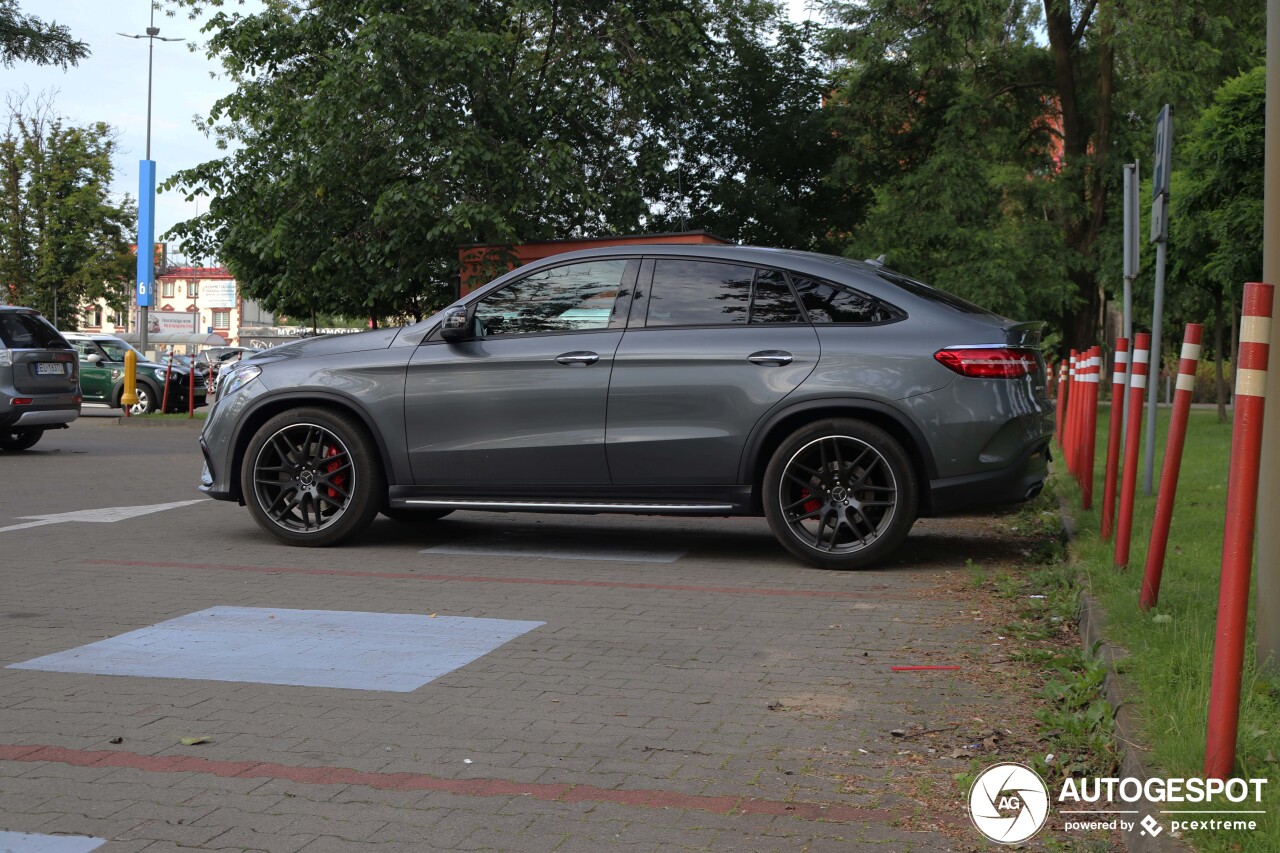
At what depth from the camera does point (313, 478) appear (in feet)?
28.7

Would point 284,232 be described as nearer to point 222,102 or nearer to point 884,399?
point 222,102

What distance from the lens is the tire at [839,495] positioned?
306 inches

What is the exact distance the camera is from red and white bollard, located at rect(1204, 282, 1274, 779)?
347 cm

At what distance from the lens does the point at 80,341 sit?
32656mm

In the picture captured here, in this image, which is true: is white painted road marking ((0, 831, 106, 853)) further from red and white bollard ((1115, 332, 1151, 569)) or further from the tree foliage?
the tree foliage

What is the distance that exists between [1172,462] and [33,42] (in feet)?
93.9

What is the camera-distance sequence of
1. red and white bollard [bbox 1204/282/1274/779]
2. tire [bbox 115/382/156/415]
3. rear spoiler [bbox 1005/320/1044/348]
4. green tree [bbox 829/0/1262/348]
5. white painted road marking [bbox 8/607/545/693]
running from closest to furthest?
red and white bollard [bbox 1204/282/1274/779] < white painted road marking [bbox 8/607/545/693] < rear spoiler [bbox 1005/320/1044/348] < green tree [bbox 829/0/1262/348] < tire [bbox 115/382/156/415]

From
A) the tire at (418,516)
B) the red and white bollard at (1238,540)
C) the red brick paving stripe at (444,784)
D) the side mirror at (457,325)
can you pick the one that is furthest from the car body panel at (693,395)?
the red and white bollard at (1238,540)

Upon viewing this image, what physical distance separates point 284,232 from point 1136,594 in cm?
2214

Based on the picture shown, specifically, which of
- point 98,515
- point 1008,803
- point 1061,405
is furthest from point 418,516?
point 1061,405

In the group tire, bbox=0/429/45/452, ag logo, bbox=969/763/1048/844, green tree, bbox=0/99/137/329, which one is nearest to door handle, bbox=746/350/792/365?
ag logo, bbox=969/763/1048/844

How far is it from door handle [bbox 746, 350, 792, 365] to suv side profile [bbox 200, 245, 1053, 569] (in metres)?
0.02

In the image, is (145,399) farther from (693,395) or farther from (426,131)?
(693,395)

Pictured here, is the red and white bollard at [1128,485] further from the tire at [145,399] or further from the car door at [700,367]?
the tire at [145,399]
